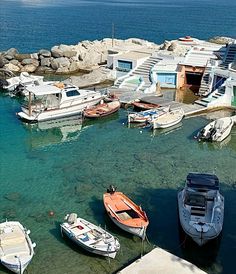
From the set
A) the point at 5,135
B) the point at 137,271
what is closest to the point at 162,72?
the point at 5,135

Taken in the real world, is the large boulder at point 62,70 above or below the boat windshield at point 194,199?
below

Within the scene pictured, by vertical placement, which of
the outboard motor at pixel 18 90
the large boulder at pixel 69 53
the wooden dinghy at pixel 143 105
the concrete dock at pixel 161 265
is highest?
the concrete dock at pixel 161 265

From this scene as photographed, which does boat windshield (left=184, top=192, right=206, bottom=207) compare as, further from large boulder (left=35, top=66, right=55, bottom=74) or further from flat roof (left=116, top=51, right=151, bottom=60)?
large boulder (left=35, top=66, right=55, bottom=74)

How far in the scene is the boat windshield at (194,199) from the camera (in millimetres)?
22500

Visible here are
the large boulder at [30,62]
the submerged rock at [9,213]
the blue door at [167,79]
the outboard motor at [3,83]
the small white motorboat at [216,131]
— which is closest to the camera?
the submerged rock at [9,213]

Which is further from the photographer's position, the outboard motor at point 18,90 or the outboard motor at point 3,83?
the outboard motor at point 3,83

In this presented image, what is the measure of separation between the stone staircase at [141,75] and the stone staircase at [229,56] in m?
7.50

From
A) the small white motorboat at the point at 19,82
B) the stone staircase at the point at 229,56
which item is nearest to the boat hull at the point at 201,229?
the stone staircase at the point at 229,56

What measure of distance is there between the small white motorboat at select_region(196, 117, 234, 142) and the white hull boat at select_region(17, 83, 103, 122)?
11382 millimetres

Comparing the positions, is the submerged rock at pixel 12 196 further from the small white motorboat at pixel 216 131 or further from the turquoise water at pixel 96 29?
the turquoise water at pixel 96 29

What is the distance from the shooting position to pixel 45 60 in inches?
2167

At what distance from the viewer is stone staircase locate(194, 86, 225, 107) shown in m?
41.4

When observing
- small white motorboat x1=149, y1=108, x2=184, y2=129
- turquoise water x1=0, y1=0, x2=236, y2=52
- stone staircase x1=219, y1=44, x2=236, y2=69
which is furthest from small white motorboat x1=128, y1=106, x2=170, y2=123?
turquoise water x1=0, y1=0, x2=236, y2=52

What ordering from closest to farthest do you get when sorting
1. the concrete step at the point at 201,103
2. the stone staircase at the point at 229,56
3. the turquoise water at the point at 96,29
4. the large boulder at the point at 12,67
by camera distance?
1. the concrete step at the point at 201,103
2. the stone staircase at the point at 229,56
3. the large boulder at the point at 12,67
4. the turquoise water at the point at 96,29
